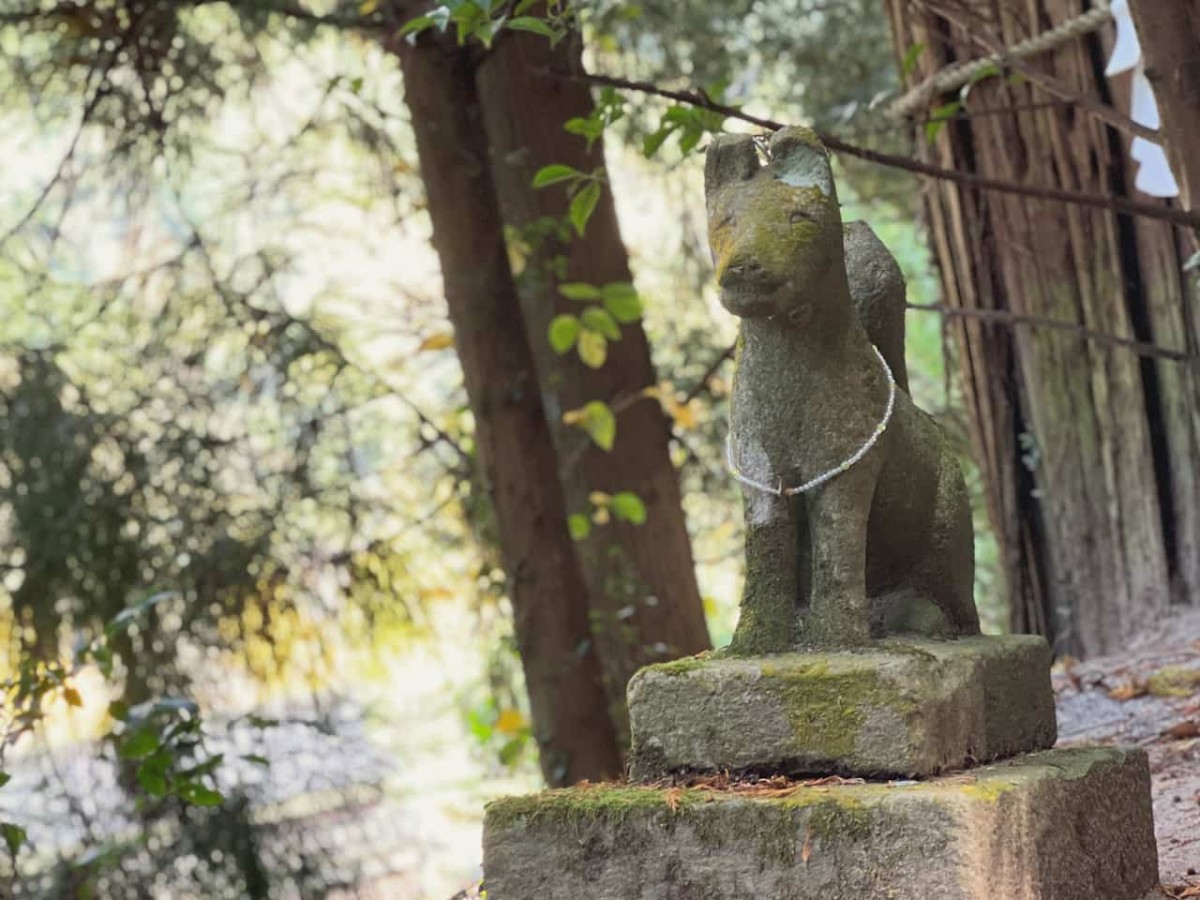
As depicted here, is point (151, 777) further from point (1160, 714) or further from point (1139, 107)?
point (1139, 107)

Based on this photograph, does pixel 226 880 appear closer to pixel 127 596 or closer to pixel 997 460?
pixel 127 596

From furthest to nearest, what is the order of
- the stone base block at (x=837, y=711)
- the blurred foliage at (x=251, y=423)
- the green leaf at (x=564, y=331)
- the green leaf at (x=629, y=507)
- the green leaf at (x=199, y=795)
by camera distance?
the blurred foliage at (x=251, y=423), the green leaf at (x=629, y=507), the green leaf at (x=564, y=331), the green leaf at (x=199, y=795), the stone base block at (x=837, y=711)

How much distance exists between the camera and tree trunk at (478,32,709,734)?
187 inches

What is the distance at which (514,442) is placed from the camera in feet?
14.6

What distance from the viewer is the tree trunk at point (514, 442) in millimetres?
4453

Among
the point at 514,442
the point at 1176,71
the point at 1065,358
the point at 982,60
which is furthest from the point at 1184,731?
the point at 514,442

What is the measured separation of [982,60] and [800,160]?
1857 millimetres

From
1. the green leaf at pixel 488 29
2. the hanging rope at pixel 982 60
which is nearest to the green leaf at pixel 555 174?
the green leaf at pixel 488 29

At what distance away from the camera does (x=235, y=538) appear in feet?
18.0

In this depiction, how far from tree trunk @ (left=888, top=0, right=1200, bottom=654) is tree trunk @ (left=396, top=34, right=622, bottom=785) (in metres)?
1.38

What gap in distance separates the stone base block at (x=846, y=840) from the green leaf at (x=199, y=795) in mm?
1228

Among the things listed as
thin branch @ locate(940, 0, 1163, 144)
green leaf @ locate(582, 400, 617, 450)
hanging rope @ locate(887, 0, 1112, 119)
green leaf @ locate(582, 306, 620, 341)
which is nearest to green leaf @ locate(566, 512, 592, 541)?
green leaf @ locate(582, 400, 617, 450)

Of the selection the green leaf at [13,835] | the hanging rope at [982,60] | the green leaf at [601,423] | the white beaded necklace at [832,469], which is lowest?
the green leaf at [13,835]

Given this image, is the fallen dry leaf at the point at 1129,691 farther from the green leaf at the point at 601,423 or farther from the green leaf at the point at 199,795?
the green leaf at the point at 199,795
